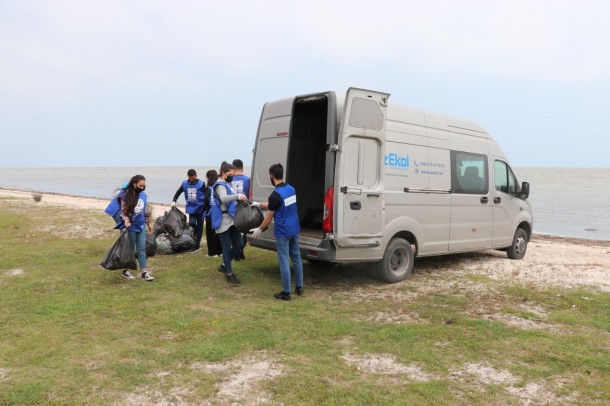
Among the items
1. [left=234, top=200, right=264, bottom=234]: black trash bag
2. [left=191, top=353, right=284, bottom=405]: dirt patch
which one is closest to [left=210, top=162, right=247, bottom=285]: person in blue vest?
[left=234, top=200, right=264, bottom=234]: black trash bag

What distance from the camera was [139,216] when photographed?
673cm

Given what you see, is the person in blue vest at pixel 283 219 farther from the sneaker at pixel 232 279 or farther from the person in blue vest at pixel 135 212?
the person in blue vest at pixel 135 212

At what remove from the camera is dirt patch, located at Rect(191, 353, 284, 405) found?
358cm

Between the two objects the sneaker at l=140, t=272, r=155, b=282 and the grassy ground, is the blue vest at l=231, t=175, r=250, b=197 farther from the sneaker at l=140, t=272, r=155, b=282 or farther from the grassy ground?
the sneaker at l=140, t=272, r=155, b=282

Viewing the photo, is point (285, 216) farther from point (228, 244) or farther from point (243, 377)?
point (243, 377)

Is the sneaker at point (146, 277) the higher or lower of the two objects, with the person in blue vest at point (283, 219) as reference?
lower

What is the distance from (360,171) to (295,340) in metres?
2.57

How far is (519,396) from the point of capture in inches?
146

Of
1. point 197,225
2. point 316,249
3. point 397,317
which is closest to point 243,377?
point 397,317

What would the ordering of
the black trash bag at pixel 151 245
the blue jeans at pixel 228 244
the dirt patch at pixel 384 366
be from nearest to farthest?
the dirt patch at pixel 384 366
the blue jeans at pixel 228 244
the black trash bag at pixel 151 245

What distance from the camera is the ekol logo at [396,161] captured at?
683 cm

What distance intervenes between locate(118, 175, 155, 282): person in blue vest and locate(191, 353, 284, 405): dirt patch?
10.1 ft

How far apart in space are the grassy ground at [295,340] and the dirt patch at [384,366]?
0.06 ft

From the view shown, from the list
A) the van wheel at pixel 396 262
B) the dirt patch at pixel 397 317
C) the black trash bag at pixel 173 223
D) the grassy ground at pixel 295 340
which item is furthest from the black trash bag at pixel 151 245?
the dirt patch at pixel 397 317
